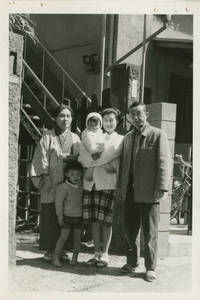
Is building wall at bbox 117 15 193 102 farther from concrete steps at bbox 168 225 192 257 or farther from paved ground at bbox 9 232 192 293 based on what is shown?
paved ground at bbox 9 232 192 293

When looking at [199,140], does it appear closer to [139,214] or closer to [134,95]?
[139,214]

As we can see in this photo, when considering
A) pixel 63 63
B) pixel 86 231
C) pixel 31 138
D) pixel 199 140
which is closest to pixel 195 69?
pixel 199 140

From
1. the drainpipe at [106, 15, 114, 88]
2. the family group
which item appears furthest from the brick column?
the drainpipe at [106, 15, 114, 88]

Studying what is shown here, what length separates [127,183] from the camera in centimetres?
435

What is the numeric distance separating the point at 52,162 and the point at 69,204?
414 mm

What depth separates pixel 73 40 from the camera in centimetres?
848

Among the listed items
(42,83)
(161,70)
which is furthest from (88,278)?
(161,70)

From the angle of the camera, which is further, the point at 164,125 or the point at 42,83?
the point at 42,83

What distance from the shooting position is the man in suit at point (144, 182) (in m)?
4.18

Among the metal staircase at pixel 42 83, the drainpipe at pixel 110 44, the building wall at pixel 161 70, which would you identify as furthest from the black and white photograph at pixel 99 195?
the building wall at pixel 161 70

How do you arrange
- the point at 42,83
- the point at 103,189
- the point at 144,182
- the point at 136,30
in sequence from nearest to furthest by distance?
1. the point at 144,182
2. the point at 103,189
3. the point at 42,83
4. the point at 136,30

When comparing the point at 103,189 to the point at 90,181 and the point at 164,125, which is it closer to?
the point at 90,181

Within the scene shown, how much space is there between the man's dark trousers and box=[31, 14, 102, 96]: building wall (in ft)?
13.1

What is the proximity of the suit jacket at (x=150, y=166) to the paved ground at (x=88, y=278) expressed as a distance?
2.24 feet
